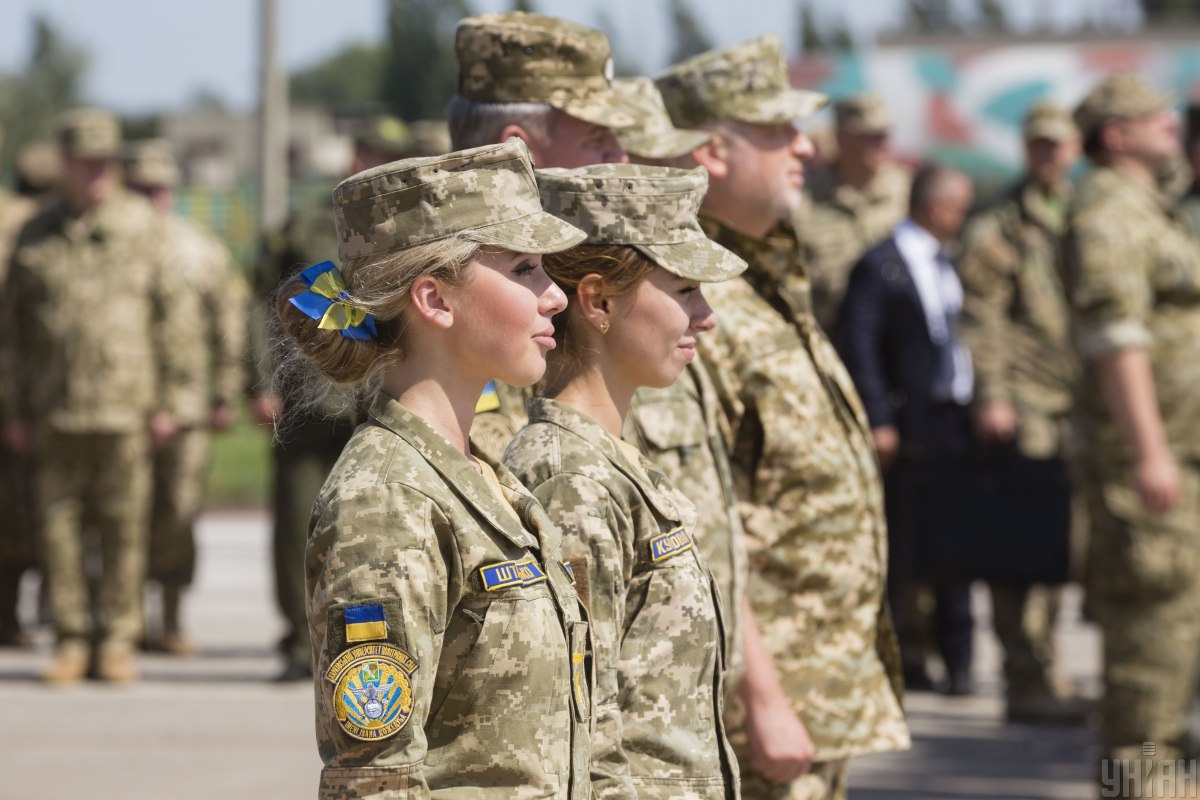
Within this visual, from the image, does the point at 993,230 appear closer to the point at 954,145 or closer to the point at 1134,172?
the point at 1134,172

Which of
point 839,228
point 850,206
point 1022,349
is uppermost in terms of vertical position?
point 850,206

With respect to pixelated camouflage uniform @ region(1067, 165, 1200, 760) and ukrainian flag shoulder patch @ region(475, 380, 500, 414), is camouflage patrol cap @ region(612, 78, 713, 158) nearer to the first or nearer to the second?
ukrainian flag shoulder patch @ region(475, 380, 500, 414)

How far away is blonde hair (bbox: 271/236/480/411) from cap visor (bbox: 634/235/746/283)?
65 cm

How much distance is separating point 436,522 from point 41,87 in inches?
2525

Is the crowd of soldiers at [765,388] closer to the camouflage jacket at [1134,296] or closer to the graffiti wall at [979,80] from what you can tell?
the camouflage jacket at [1134,296]

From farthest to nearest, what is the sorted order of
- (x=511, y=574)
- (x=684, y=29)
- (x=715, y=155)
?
(x=684, y=29) < (x=715, y=155) < (x=511, y=574)

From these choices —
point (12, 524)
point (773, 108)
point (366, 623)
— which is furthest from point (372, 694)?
point (12, 524)

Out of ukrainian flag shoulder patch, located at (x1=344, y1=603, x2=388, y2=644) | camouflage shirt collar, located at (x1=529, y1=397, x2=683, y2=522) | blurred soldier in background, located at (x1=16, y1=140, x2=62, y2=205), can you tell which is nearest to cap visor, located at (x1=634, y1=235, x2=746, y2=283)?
camouflage shirt collar, located at (x1=529, y1=397, x2=683, y2=522)

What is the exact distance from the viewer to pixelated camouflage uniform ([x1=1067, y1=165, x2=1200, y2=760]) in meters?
6.37

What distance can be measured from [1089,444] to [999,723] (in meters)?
2.50

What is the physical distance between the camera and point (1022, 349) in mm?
9273

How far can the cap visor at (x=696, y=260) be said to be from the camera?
141 inches

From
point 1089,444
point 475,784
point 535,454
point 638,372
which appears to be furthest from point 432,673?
point 1089,444

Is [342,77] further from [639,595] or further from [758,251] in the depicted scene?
[639,595]
